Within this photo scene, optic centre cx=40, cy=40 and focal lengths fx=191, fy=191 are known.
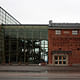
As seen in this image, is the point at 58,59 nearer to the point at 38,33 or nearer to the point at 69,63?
the point at 69,63

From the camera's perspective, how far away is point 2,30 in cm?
4641

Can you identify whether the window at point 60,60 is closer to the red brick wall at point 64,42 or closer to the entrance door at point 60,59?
the entrance door at point 60,59

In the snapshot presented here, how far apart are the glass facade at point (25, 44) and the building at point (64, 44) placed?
1492 mm

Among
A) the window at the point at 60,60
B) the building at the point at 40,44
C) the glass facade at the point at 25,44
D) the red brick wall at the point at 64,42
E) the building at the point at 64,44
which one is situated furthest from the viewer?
the glass facade at the point at 25,44

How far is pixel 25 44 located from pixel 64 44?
9.22 metres

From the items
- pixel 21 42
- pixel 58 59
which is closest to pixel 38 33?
pixel 21 42

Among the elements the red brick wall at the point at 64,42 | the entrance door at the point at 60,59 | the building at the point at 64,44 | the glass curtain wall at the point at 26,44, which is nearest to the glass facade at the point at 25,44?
the glass curtain wall at the point at 26,44

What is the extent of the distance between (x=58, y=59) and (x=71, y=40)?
550 cm

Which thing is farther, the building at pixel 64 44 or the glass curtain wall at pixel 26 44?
the glass curtain wall at pixel 26 44

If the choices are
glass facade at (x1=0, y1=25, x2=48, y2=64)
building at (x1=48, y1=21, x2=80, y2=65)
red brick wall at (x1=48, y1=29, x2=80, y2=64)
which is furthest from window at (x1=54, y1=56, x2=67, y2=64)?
glass facade at (x1=0, y1=25, x2=48, y2=64)

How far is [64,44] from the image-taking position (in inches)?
1768

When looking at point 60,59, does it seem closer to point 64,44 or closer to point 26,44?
point 64,44

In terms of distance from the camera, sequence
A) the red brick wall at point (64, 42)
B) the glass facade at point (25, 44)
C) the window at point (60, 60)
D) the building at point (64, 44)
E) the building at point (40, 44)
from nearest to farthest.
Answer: the window at point (60, 60), the building at point (64, 44), the building at point (40, 44), the red brick wall at point (64, 42), the glass facade at point (25, 44)

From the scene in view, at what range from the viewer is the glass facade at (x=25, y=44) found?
1774 inches
